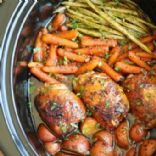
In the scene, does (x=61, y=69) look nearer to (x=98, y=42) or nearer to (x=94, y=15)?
(x=98, y=42)

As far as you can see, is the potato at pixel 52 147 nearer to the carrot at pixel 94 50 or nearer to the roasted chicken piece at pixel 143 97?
the roasted chicken piece at pixel 143 97

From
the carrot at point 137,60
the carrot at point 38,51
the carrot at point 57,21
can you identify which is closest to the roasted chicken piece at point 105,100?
the carrot at point 137,60


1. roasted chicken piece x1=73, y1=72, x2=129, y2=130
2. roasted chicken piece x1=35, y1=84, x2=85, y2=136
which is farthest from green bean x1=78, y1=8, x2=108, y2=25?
roasted chicken piece x1=35, y1=84, x2=85, y2=136

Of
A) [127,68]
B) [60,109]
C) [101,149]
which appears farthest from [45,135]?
[127,68]

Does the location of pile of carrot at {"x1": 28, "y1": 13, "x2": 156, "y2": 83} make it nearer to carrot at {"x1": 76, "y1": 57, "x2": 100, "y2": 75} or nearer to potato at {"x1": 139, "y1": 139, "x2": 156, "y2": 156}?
carrot at {"x1": 76, "y1": 57, "x2": 100, "y2": 75}

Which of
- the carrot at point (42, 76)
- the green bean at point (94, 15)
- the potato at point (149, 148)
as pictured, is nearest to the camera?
the potato at point (149, 148)

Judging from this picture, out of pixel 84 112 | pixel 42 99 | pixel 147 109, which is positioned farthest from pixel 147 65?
pixel 42 99

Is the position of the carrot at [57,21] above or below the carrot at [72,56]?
above

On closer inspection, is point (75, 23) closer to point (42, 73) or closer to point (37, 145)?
point (42, 73)
